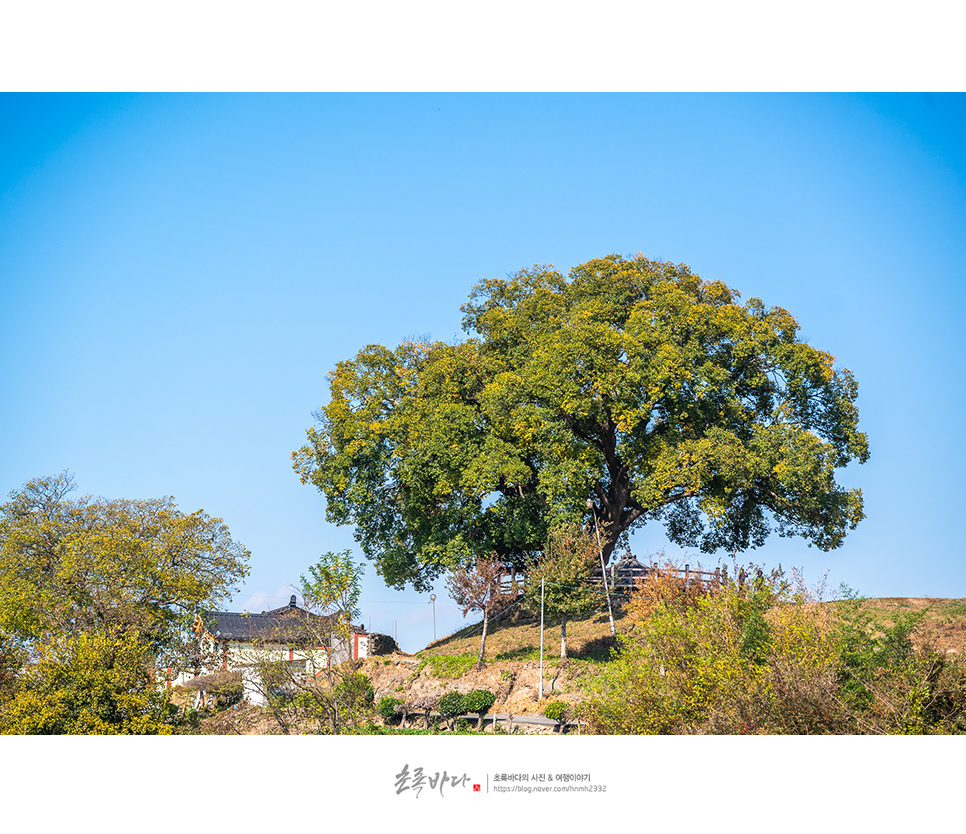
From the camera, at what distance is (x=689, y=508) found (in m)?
30.4

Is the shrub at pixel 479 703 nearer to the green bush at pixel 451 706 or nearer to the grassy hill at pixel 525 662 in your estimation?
the green bush at pixel 451 706

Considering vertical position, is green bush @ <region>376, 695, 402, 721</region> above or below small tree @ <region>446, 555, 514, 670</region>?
below

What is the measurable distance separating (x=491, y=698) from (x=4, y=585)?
12.7 m

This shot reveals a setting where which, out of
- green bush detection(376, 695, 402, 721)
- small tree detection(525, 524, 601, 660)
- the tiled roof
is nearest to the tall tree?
the tiled roof

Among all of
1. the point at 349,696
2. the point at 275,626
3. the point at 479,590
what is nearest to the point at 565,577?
the point at 479,590

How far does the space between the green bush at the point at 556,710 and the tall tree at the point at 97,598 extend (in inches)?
335

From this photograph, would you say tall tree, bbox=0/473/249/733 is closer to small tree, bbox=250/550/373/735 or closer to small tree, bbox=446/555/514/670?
small tree, bbox=250/550/373/735

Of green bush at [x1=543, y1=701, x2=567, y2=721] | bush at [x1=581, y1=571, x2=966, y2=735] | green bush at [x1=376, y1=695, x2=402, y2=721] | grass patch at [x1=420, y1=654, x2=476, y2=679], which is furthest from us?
grass patch at [x1=420, y1=654, x2=476, y2=679]

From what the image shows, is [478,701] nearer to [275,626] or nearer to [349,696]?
[275,626]

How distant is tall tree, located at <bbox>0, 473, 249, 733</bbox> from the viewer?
56.0 feet

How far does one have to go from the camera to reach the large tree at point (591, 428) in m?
26.0

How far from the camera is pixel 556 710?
20141 mm

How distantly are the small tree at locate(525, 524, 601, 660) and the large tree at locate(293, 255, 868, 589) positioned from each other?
3.80 feet
